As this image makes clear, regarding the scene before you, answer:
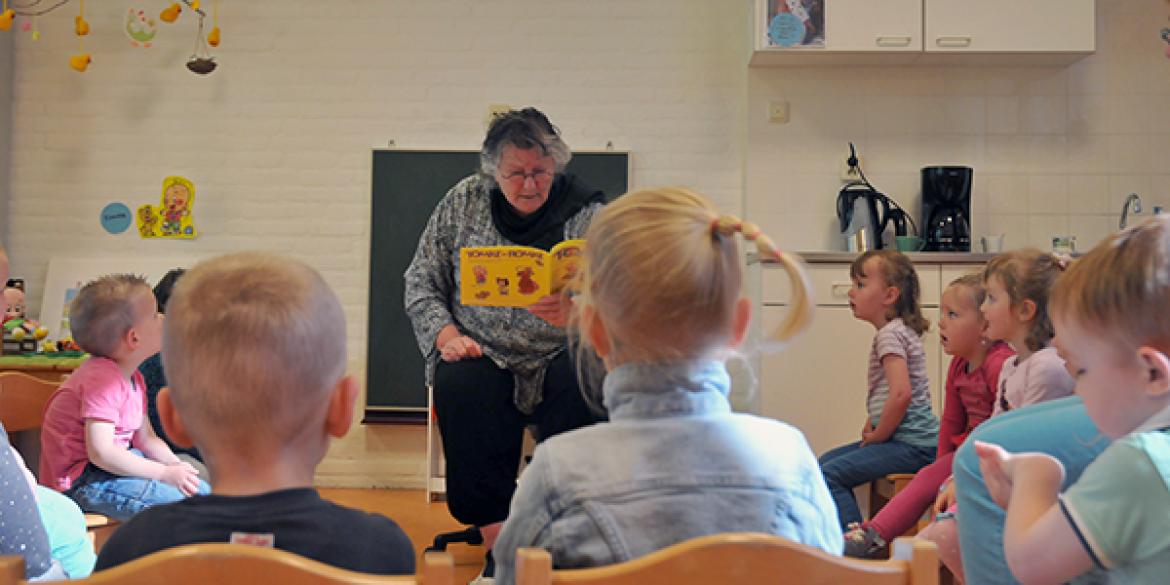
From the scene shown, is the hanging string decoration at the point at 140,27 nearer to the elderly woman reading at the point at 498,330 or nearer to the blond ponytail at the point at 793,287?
the elderly woman reading at the point at 498,330

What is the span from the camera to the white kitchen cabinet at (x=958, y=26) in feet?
15.4

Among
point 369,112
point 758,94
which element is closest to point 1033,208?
point 758,94

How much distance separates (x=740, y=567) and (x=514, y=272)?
1708 mm

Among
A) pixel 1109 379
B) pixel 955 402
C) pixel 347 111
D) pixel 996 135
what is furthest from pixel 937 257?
pixel 1109 379

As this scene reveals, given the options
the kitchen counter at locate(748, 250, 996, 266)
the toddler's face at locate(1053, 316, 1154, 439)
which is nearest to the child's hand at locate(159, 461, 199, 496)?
the toddler's face at locate(1053, 316, 1154, 439)

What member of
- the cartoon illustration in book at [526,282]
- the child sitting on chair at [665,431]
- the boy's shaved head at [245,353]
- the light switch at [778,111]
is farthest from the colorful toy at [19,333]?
the child sitting on chair at [665,431]

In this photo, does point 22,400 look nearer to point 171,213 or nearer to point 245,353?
point 245,353

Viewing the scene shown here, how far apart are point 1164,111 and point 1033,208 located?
2.54 ft

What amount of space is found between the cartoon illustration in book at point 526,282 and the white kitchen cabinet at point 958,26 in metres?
2.62

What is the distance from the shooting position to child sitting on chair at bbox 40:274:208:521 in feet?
7.93

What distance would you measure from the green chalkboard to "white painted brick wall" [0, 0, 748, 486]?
9 cm

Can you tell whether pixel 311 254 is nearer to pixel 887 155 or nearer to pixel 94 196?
pixel 94 196

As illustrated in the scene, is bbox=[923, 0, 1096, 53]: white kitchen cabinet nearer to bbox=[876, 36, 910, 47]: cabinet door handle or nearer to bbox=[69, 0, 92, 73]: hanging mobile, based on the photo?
bbox=[876, 36, 910, 47]: cabinet door handle

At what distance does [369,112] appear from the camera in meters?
5.22
